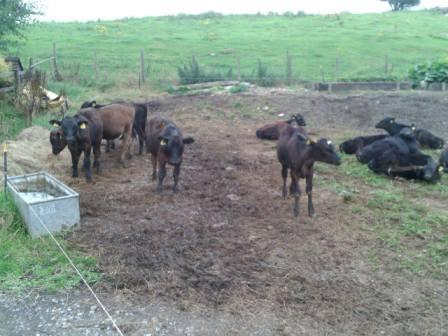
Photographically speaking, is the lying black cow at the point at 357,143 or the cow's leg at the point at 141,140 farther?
the cow's leg at the point at 141,140

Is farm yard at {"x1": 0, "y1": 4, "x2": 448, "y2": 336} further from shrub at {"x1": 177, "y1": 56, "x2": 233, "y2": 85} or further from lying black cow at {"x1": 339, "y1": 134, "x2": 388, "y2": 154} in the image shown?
shrub at {"x1": 177, "y1": 56, "x2": 233, "y2": 85}

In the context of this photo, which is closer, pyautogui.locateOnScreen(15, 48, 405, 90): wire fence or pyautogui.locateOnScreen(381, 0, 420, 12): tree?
pyautogui.locateOnScreen(15, 48, 405, 90): wire fence

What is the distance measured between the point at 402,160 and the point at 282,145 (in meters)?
3.30

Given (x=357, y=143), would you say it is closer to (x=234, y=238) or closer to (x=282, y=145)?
(x=282, y=145)

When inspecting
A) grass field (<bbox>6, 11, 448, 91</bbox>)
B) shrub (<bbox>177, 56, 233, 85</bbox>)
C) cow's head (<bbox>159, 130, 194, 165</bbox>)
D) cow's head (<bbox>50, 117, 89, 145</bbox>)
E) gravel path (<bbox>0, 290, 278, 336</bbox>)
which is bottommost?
gravel path (<bbox>0, 290, 278, 336</bbox>)

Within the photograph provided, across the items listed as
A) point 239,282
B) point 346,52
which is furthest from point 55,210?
point 346,52

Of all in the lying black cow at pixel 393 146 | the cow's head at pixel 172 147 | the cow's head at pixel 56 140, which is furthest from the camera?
the cow's head at pixel 56 140

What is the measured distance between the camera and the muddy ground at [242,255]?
5.89 m

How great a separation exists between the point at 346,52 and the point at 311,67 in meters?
5.05

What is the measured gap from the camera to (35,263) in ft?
Result: 23.2

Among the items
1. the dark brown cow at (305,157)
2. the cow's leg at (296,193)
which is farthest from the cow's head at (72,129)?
the cow's leg at (296,193)

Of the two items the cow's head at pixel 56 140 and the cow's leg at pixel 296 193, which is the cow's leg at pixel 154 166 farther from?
the cow's leg at pixel 296 193

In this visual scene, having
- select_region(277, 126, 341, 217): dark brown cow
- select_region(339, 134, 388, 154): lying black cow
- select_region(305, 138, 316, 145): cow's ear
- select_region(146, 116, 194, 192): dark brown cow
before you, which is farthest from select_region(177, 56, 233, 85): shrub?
select_region(305, 138, 316, 145): cow's ear

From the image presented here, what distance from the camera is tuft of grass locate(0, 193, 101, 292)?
659 centimetres
